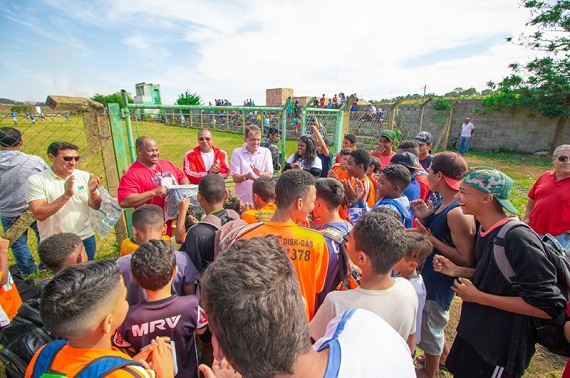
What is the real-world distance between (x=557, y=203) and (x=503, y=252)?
2.46 m

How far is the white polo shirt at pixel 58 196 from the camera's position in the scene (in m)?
2.94

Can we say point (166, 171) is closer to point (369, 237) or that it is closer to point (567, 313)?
point (369, 237)

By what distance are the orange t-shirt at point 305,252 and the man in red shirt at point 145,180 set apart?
Answer: 69.2 inches

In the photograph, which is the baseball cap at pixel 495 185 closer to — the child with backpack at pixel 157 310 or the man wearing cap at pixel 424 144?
the child with backpack at pixel 157 310

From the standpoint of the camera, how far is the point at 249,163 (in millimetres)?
4289

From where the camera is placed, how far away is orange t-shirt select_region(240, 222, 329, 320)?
191 centimetres

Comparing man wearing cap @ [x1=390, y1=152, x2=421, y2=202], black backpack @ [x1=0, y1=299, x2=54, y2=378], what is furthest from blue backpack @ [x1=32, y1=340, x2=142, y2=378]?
man wearing cap @ [x1=390, y1=152, x2=421, y2=202]

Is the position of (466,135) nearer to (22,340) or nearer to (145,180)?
(145,180)

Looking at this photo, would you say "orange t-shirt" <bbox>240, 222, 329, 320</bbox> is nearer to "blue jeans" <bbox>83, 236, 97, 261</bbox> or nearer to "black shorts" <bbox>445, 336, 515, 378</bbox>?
"black shorts" <bbox>445, 336, 515, 378</bbox>

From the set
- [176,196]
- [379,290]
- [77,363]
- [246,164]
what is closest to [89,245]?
[176,196]

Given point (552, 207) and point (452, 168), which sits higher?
point (452, 168)

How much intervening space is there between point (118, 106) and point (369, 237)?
3452 mm

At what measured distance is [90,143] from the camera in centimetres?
355

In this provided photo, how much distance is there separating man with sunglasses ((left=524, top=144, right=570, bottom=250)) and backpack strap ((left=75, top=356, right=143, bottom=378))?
4309 millimetres
